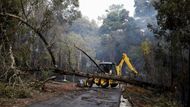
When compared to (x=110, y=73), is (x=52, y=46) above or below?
above

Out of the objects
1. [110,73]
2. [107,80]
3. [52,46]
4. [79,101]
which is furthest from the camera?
[52,46]

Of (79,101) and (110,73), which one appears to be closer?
(79,101)

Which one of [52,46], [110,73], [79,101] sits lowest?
[79,101]

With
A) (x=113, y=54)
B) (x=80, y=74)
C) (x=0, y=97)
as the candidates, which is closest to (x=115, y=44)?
(x=113, y=54)

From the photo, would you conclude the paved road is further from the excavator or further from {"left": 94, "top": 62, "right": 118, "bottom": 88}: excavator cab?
the excavator

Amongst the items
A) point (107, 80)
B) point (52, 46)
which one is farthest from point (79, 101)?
point (52, 46)

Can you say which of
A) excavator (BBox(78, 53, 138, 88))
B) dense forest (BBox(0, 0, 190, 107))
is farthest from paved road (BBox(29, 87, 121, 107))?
excavator (BBox(78, 53, 138, 88))

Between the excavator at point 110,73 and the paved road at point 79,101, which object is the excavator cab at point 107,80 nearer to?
the excavator at point 110,73

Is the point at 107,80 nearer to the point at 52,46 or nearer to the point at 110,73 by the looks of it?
the point at 110,73

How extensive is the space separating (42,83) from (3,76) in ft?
8.60

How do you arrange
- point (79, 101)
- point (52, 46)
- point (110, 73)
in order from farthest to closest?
point (52, 46) → point (110, 73) → point (79, 101)

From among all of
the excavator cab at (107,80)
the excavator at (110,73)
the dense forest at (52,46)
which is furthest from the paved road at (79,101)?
the excavator at (110,73)

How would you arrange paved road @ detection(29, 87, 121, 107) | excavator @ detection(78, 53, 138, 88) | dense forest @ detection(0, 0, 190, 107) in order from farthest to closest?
excavator @ detection(78, 53, 138, 88) < dense forest @ detection(0, 0, 190, 107) < paved road @ detection(29, 87, 121, 107)

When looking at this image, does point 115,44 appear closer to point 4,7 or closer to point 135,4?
point 135,4
